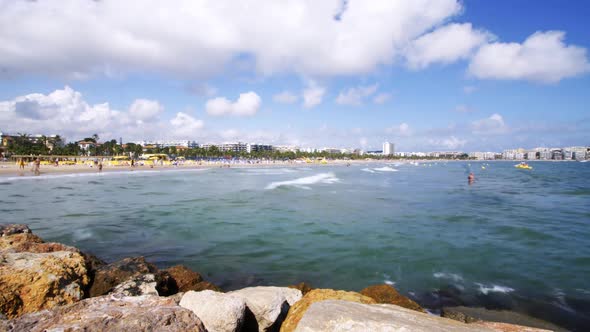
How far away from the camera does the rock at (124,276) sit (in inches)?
193

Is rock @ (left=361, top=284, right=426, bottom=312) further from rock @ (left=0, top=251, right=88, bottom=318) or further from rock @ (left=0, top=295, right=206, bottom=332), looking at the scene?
rock @ (left=0, top=251, right=88, bottom=318)

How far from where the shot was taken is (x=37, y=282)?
405 cm

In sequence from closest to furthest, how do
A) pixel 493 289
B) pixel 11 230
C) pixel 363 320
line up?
pixel 363 320, pixel 493 289, pixel 11 230

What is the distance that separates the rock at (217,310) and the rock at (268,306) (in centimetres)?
49

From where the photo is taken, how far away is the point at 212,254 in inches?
359

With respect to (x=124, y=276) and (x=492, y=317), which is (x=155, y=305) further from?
(x=492, y=317)

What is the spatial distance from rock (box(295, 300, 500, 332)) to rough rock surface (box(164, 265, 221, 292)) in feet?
10.5

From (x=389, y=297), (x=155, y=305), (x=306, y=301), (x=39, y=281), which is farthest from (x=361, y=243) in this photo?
(x=39, y=281)

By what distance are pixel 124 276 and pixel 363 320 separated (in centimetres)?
421

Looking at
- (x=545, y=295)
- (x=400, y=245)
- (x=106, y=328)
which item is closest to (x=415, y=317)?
(x=106, y=328)

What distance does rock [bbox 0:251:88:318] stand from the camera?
12.5 feet

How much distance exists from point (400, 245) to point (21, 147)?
10916 cm

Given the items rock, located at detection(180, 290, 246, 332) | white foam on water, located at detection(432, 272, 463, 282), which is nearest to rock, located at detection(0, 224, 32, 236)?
rock, located at detection(180, 290, 246, 332)

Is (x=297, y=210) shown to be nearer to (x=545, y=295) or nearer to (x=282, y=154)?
(x=545, y=295)
